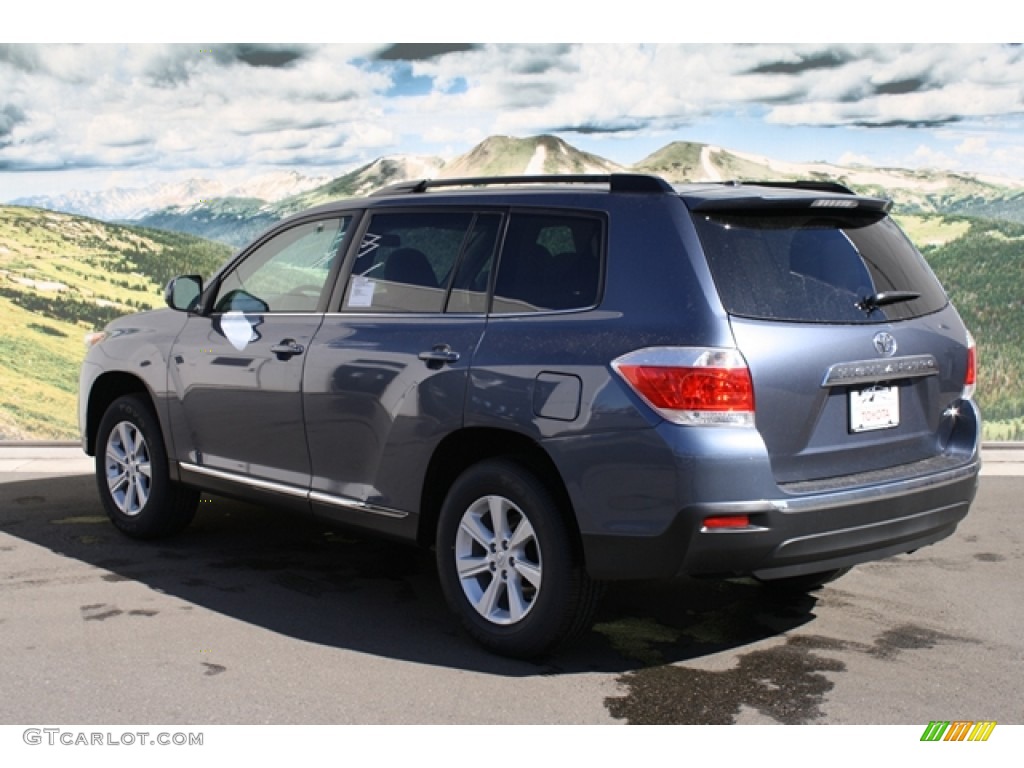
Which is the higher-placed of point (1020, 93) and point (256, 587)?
point (1020, 93)

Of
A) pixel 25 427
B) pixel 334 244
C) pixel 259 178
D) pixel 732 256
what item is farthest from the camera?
pixel 259 178

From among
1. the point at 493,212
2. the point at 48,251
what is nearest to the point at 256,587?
the point at 493,212

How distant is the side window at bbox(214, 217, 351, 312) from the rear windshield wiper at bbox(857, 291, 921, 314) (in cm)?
230

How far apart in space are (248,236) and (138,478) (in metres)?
5.22

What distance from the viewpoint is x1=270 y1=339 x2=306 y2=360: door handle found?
5730 millimetres

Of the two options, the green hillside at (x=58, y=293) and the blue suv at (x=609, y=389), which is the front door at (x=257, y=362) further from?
the green hillside at (x=58, y=293)

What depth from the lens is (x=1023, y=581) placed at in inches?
244

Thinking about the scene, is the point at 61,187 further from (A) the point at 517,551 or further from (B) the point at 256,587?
(A) the point at 517,551

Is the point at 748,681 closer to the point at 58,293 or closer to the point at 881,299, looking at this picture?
the point at 881,299

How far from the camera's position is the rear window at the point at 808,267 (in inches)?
179

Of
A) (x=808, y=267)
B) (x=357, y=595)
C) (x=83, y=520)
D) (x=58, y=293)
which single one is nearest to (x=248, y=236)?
(x=58, y=293)

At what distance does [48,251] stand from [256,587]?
604 centimetres

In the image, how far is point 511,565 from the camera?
488 centimetres
